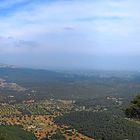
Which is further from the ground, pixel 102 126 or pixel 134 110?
pixel 134 110

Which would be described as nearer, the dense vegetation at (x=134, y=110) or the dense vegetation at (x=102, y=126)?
the dense vegetation at (x=134, y=110)

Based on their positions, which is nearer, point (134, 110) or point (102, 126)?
point (134, 110)

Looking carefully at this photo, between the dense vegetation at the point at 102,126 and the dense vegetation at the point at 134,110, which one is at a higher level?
the dense vegetation at the point at 134,110

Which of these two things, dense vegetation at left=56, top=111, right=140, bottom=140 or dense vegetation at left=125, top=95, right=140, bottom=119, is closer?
dense vegetation at left=125, top=95, right=140, bottom=119

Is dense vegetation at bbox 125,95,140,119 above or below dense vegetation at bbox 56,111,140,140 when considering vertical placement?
above

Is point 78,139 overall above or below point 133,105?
below

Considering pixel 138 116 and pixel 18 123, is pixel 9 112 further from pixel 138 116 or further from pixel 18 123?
pixel 138 116

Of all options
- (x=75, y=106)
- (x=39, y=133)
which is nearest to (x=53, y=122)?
(x=39, y=133)

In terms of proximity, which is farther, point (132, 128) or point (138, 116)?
point (132, 128)
